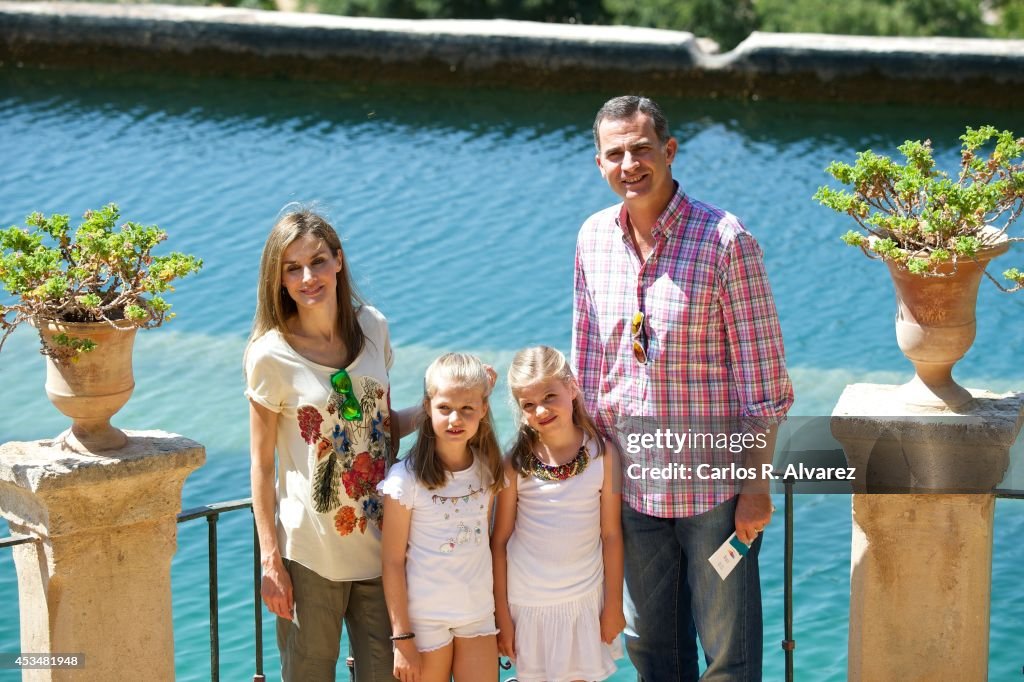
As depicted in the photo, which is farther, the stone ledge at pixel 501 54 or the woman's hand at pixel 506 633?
the stone ledge at pixel 501 54

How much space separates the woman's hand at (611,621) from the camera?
127 inches

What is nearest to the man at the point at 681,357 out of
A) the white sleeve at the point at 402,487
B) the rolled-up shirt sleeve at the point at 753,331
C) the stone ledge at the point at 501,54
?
the rolled-up shirt sleeve at the point at 753,331

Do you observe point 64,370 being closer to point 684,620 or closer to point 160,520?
point 160,520

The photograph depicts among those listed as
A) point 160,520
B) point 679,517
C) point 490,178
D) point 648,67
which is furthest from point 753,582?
point 648,67

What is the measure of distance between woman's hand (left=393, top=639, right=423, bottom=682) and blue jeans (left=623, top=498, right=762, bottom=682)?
54 centimetres

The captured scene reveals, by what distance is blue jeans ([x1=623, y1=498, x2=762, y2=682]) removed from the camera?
3.14 metres

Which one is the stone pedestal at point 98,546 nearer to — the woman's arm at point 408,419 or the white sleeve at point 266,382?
the white sleeve at point 266,382

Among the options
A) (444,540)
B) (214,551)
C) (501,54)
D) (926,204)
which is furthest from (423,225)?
(444,540)

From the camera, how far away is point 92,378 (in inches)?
119

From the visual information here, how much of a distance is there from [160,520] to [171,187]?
810cm

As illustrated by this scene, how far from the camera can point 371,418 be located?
3146mm

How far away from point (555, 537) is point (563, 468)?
0.52 ft

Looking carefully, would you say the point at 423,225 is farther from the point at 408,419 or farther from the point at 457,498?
the point at 457,498

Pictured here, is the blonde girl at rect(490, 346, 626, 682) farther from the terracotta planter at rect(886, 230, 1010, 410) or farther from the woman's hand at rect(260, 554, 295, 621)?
the terracotta planter at rect(886, 230, 1010, 410)
